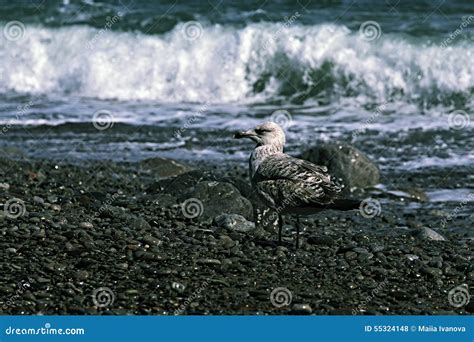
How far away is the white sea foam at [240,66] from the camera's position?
18172 millimetres

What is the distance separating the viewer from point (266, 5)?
22047 millimetres

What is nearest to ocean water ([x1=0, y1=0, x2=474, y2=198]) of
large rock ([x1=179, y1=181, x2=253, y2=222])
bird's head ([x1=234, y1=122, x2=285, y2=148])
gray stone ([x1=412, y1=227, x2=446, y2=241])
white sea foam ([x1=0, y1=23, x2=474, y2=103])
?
white sea foam ([x1=0, y1=23, x2=474, y2=103])

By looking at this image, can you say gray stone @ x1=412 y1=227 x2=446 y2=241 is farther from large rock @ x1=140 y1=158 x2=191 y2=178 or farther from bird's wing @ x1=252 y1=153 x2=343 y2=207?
large rock @ x1=140 y1=158 x2=191 y2=178

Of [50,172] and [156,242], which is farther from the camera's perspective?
[50,172]

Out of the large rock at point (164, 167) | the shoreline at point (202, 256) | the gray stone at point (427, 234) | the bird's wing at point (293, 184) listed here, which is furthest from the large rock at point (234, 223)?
the large rock at point (164, 167)

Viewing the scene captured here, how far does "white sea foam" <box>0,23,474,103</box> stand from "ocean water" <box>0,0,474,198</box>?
0.11 feet

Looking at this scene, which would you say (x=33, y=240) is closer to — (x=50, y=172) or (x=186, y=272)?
(x=186, y=272)

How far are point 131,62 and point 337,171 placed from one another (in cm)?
963

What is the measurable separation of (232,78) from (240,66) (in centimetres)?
54

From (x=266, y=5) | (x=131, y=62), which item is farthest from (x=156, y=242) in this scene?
(x=266, y=5)

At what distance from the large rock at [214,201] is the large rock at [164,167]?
2.35 metres

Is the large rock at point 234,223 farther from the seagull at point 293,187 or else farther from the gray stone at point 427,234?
the gray stone at point 427,234

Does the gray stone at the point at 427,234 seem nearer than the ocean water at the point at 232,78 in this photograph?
Yes

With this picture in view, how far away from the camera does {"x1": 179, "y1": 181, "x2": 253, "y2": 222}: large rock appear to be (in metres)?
9.16
